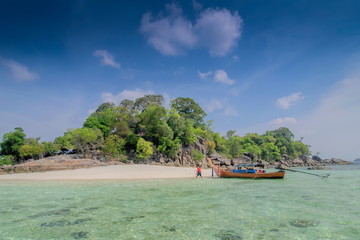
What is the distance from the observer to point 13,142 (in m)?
47.1

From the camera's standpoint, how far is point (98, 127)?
172ft

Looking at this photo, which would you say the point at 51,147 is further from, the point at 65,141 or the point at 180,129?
the point at 180,129

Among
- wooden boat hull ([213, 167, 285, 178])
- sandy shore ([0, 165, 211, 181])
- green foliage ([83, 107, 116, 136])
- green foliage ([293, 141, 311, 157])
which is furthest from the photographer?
green foliage ([293, 141, 311, 157])

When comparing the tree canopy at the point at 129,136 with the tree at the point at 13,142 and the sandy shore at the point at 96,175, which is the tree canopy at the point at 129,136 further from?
the sandy shore at the point at 96,175

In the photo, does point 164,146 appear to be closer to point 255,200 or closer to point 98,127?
point 98,127

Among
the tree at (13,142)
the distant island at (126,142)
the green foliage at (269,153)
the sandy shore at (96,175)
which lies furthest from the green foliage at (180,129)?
the green foliage at (269,153)

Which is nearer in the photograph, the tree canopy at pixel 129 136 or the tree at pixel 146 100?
the tree canopy at pixel 129 136

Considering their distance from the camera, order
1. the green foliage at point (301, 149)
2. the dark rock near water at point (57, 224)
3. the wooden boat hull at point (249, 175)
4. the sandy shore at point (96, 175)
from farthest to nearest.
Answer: the green foliage at point (301, 149) < the sandy shore at point (96, 175) < the wooden boat hull at point (249, 175) < the dark rock near water at point (57, 224)

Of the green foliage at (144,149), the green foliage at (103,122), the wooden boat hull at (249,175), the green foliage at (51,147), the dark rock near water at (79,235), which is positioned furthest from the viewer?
the green foliage at (103,122)

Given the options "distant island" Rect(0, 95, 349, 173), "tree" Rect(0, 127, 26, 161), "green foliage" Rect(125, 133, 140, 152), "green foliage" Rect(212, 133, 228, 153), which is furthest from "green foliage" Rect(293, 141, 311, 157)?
"tree" Rect(0, 127, 26, 161)

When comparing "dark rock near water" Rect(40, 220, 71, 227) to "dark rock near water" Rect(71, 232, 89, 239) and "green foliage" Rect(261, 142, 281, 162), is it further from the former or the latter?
"green foliage" Rect(261, 142, 281, 162)

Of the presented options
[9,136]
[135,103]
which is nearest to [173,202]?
[9,136]

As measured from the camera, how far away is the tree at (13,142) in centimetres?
4696

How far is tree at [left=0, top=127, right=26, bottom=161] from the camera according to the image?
4696 centimetres
